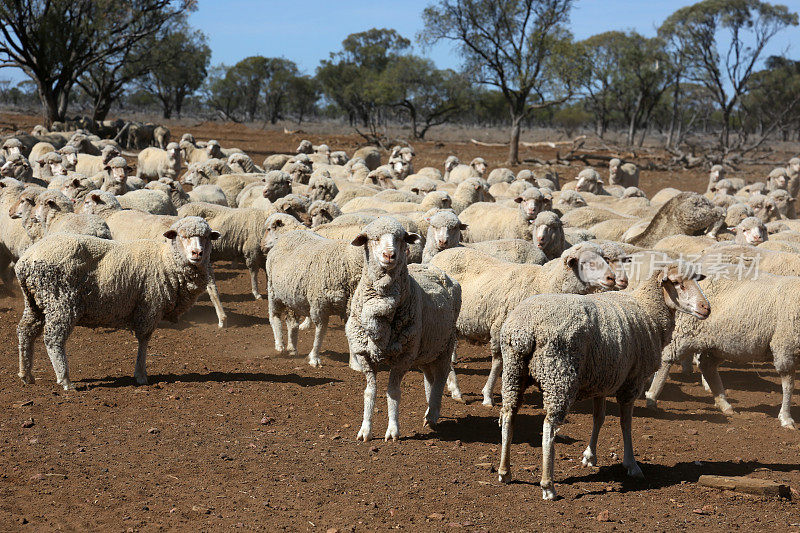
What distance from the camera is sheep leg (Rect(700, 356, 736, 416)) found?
28.4 ft

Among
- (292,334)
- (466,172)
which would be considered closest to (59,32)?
(466,172)

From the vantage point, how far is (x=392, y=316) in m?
6.76

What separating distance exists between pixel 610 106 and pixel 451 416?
214 feet

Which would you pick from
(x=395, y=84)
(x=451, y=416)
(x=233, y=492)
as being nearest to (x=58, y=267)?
(x=233, y=492)

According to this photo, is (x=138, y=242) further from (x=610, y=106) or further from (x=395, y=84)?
(x=610, y=106)

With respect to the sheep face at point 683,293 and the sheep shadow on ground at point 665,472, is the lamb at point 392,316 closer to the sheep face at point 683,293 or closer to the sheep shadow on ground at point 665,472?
the sheep shadow on ground at point 665,472

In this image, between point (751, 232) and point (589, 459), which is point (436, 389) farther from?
point (751, 232)

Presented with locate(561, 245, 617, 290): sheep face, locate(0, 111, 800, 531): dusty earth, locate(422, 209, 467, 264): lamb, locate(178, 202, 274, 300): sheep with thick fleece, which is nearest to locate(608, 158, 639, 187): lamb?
locate(178, 202, 274, 300): sheep with thick fleece

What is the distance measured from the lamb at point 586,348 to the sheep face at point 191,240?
151 inches

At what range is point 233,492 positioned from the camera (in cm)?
583

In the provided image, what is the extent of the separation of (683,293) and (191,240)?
4.86m

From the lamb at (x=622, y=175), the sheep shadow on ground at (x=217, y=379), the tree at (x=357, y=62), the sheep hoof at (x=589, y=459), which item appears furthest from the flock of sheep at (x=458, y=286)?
the tree at (x=357, y=62)

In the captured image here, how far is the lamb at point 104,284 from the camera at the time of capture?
27.0ft

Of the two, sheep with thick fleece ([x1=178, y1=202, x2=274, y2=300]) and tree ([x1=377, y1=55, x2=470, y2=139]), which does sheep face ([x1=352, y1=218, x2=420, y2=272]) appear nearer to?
sheep with thick fleece ([x1=178, y1=202, x2=274, y2=300])
